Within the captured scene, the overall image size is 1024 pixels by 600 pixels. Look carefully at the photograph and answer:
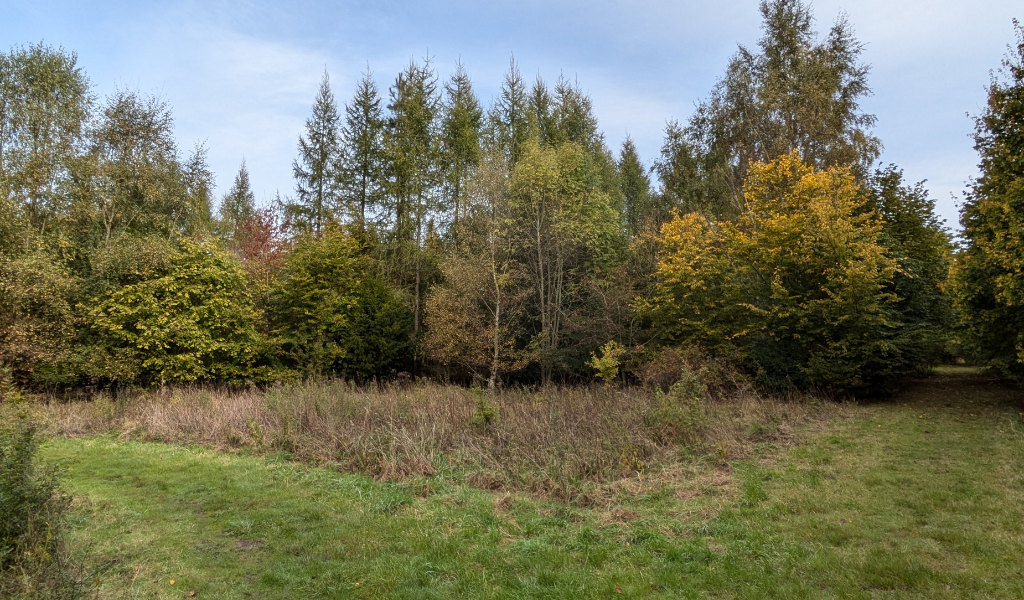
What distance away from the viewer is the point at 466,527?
17.1 ft

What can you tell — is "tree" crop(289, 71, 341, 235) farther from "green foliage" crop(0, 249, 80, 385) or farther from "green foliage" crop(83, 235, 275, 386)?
"green foliage" crop(0, 249, 80, 385)

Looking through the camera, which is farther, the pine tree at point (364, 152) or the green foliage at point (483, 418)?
the pine tree at point (364, 152)

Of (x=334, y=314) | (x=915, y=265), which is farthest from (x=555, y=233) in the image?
(x=915, y=265)

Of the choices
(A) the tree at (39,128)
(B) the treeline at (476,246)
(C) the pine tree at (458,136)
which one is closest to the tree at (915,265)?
(B) the treeline at (476,246)

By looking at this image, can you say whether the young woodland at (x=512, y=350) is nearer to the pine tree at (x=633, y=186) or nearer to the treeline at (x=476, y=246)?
the treeline at (x=476, y=246)

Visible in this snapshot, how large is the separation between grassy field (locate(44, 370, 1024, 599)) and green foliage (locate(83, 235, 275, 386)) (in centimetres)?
908

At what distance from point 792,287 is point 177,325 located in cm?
1883

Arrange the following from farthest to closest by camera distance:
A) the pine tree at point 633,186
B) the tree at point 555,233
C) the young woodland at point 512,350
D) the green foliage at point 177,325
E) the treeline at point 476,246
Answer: the pine tree at point 633,186 < the tree at point 555,233 < the green foliage at point 177,325 < the treeline at point 476,246 < the young woodland at point 512,350

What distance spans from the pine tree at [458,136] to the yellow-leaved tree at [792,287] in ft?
35.5

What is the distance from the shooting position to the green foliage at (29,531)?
3443 millimetres

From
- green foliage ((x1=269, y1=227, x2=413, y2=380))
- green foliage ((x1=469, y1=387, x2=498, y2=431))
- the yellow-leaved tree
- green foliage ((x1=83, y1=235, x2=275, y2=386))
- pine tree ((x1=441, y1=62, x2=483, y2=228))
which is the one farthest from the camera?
pine tree ((x1=441, y1=62, x2=483, y2=228))

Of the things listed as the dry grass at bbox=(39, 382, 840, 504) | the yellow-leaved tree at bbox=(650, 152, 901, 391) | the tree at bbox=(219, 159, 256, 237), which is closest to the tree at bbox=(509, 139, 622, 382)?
the yellow-leaved tree at bbox=(650, 152, 901, 391)

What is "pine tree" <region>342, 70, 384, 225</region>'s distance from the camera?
24062mm

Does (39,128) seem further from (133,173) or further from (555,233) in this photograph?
(555,233)
